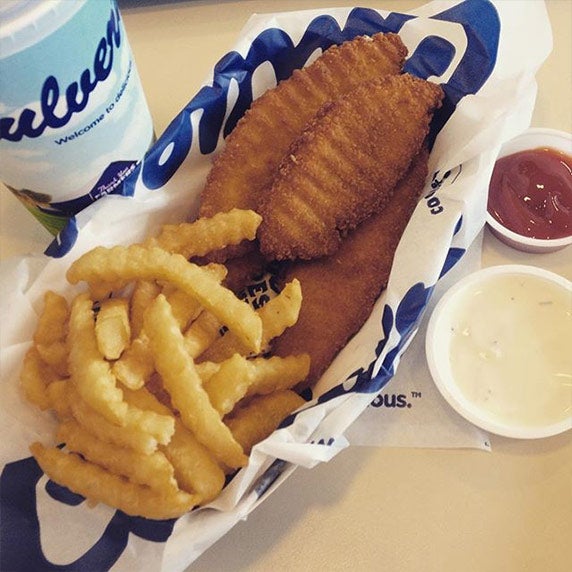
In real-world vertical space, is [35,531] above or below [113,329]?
below

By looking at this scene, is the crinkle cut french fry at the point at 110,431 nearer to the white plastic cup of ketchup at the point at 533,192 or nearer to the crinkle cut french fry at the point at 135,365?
the crinkle cut french fry at the point at 135,365

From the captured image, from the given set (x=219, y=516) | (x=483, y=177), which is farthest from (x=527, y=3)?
(x=219, y=516)

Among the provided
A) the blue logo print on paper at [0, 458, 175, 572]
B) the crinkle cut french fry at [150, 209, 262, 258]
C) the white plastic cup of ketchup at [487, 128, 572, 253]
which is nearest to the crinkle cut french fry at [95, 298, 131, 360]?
the crinkle cut french fry at [150, 209, 262, 258]

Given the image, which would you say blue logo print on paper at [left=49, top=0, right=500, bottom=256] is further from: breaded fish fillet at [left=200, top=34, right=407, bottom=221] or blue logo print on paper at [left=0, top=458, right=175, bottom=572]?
blue logo print on paper at [left=0, top=458, right=175, bottom=572]

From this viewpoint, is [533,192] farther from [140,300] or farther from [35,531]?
[35,531]

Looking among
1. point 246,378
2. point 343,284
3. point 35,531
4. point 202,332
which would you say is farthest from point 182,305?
point 35,531

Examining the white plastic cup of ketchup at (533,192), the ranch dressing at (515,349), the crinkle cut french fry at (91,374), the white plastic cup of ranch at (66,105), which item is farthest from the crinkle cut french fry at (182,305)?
the white plastic cup of ketchup at (533,192)

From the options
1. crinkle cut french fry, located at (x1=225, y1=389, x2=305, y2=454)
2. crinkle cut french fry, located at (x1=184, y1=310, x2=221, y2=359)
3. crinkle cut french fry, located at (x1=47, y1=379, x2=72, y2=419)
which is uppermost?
crinkle cut french fry, located at (x1=184, y1=310, x2=221, y2=359)
